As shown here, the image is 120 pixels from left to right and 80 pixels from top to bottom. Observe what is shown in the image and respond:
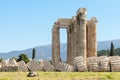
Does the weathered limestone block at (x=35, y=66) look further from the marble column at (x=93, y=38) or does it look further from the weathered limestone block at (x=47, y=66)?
the marble column at (x=93, y=38)

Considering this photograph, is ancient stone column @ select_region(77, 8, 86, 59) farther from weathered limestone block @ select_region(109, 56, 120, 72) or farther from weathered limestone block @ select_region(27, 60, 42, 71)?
weathered limestone block @ select_region(109, 56, 120, 72)

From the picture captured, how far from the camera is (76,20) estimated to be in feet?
190

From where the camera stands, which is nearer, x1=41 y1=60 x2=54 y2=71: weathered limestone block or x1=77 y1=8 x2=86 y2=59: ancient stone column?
x1=41 y1=60 x2=54 y2=71: weathered limestone block

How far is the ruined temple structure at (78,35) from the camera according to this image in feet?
181

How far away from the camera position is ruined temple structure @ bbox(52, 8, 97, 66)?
181 ft

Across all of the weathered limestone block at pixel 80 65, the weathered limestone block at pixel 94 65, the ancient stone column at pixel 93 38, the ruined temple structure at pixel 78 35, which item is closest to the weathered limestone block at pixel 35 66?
the ruined temple structure at pixel 78 35

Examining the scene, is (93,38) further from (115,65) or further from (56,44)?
(115,65)

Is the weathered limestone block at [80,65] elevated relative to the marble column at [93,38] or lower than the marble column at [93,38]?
lower

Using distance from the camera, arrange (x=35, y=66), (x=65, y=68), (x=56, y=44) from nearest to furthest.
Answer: (x=65, y=68), (x=35, y=66), (x=56, y=44)

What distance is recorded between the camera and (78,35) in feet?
188

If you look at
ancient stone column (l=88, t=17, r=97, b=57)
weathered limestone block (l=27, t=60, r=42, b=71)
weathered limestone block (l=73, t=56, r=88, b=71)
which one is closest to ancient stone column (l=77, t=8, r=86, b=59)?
ancient stone column (l=88, t=17, r=97, b=57)

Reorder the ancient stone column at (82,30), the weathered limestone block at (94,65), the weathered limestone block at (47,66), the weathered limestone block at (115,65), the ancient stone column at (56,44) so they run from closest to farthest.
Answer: the weathered limestone block at (115,65) < the weathered limestone block at (94,65) < the weathered limestone block at (47,66) < the ancient stone column at (82,30) < the ancient stone column at (56,44)

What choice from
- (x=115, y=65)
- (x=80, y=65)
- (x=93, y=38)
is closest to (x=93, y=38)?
(x=93, y=38)

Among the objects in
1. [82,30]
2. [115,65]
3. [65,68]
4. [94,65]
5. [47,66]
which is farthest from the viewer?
[82,30]
